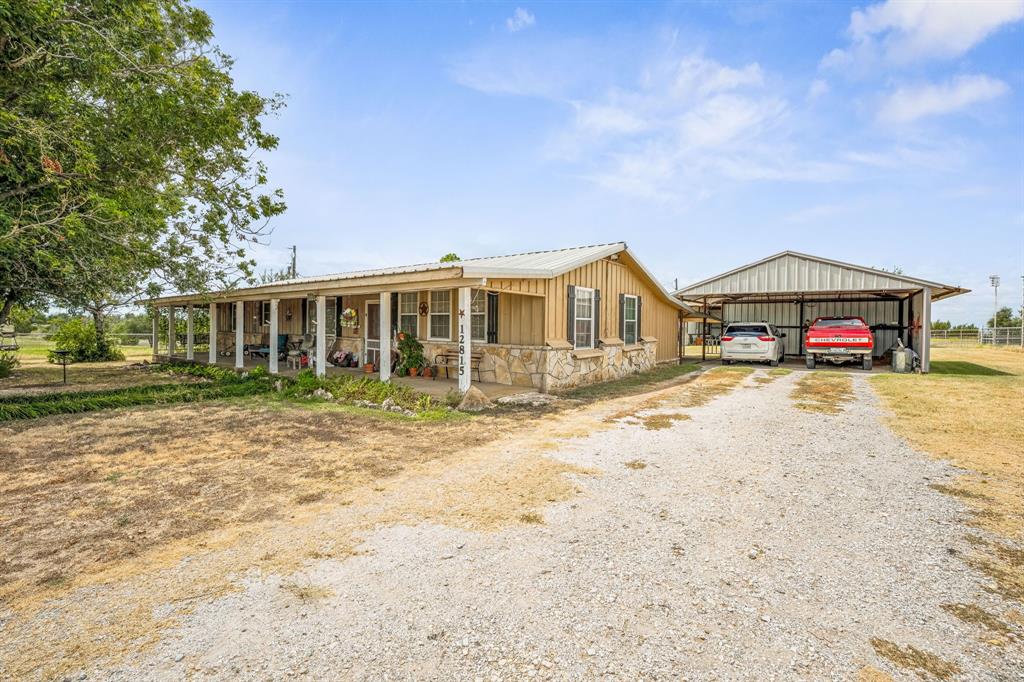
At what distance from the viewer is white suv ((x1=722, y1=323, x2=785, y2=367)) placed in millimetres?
16797

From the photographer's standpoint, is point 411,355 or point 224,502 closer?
point 224,502

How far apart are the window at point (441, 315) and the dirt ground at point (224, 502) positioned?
436cm

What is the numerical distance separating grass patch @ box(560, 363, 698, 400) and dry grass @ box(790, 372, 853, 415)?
3.26m

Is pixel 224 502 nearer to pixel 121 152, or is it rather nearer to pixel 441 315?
pixel 441 315

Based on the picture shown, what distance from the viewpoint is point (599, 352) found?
1230 cm

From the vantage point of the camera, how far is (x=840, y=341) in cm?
1553

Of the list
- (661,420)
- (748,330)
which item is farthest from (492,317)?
(748,330)

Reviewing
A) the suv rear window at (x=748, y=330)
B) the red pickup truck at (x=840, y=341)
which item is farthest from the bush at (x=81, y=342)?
the red pickup truck at (x=840, y=341)

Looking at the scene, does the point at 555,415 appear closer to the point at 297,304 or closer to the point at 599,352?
the point at 599,352

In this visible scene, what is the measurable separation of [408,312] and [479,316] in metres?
2.50

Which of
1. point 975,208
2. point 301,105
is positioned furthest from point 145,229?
point 975,208

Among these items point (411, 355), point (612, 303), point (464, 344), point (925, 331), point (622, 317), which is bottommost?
point (411, 355)

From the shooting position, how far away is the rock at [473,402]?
8.70 m

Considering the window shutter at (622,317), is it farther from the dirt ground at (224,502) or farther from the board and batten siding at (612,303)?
the dirt ground at (224,502)
